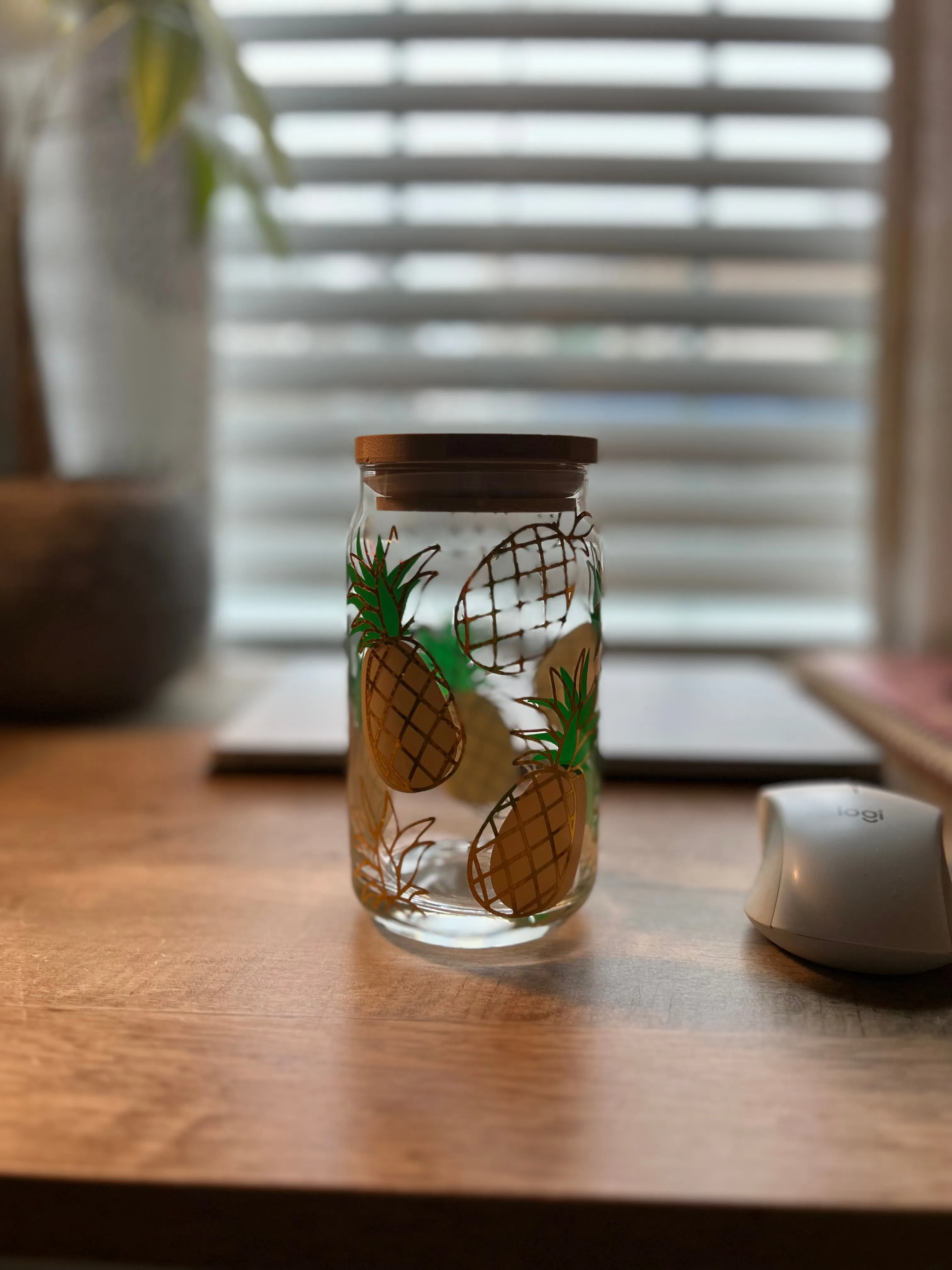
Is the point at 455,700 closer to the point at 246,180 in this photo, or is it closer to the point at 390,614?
the point at 390,614

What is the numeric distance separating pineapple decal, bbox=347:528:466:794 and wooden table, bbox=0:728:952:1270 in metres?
0.08

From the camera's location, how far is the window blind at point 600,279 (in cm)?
111

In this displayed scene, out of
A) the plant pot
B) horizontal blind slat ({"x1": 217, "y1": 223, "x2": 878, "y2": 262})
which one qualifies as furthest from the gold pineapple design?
horizontal blind slat ({"x1": 217, "y1": 223, "x2": 878, "y2": 262})

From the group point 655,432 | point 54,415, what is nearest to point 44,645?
point 54,415

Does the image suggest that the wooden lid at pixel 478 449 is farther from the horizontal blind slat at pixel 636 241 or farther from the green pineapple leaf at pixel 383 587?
the horizontal blind slat at pixel 636 241

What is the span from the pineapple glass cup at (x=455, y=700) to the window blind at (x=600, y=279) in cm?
69

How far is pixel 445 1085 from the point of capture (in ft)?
1.10

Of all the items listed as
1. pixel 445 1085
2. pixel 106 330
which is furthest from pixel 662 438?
pixel 445 1085

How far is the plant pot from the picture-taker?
32.2 inches

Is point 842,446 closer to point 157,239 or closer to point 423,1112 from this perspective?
point 157,239

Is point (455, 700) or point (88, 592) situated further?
point (88, 592)

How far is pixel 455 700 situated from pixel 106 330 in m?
0.78

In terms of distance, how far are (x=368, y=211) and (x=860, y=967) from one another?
100cm

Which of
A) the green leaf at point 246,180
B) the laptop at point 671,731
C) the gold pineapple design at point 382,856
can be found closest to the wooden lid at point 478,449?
the gold pineapple design at point 382,856
